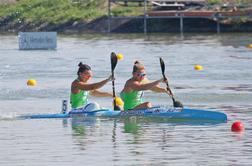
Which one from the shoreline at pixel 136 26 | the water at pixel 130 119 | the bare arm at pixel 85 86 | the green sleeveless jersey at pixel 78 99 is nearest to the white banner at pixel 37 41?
the water at pixel 130 119

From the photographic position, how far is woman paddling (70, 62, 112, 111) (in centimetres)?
2156

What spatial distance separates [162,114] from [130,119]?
2.16ft

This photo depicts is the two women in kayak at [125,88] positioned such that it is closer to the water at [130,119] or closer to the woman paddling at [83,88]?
the woman paddling at [83,88]

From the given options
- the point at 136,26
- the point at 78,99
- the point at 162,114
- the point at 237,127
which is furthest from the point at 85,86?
the point at 136,26

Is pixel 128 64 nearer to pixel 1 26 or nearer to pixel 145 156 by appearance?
pixel 145 156

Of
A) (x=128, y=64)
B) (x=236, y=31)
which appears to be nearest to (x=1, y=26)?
(x=236, y=31)

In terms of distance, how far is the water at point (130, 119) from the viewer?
55.7ft

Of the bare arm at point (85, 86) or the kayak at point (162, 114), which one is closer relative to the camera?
the kayak at point (162, 114)

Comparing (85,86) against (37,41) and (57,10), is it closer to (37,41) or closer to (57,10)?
(37,41)

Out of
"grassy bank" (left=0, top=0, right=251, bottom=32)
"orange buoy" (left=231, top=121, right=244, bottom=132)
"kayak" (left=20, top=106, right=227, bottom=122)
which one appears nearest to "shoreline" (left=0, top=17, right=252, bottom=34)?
"grassy bank" (left=0, top=0, right=251, bottom=32)

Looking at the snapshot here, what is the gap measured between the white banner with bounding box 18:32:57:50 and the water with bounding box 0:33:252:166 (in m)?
0.76

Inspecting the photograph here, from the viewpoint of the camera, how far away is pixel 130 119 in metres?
21.7

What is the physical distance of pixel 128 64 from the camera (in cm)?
3784

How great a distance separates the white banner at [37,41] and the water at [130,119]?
0.76 meters
